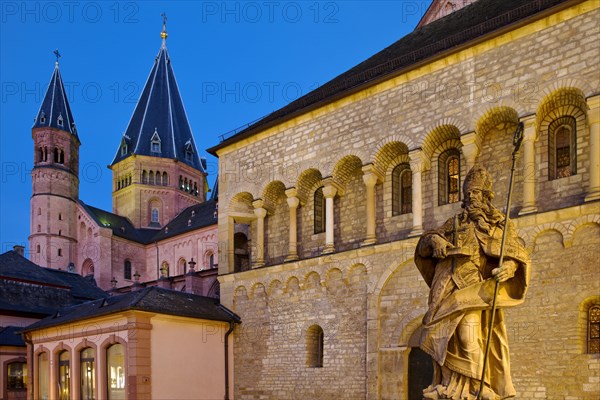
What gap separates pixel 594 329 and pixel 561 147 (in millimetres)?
4762

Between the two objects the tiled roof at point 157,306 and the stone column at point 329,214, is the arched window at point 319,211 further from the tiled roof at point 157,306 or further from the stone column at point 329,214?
the tiled roof at point 157,306

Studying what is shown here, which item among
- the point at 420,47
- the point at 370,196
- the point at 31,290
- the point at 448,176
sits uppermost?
the point at 420,47

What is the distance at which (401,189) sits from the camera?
1975 centimetres

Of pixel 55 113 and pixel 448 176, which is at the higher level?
pixel 55 113

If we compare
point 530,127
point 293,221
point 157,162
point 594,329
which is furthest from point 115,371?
point 157,162

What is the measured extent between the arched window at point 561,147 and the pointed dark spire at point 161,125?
48475mm

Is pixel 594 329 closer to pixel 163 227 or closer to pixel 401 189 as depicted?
pixel 401 189

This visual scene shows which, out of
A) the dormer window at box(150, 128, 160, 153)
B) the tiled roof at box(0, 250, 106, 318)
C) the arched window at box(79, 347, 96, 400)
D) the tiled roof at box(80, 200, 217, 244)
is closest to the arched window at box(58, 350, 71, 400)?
the arched window at box(79, 347, 96, 400)

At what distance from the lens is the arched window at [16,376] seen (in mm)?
28719

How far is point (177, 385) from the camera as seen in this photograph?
21578 mm

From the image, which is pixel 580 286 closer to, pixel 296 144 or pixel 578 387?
pixel 578 387

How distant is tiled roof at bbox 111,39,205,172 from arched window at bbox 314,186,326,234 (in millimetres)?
40429

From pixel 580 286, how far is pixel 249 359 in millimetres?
12756

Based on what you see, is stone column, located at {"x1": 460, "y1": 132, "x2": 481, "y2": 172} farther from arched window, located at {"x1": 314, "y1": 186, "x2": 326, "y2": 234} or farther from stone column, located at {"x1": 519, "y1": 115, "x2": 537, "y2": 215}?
arched window, located at {"x1": 314, "y1": 186, "x2": 326, "y2": 234}
